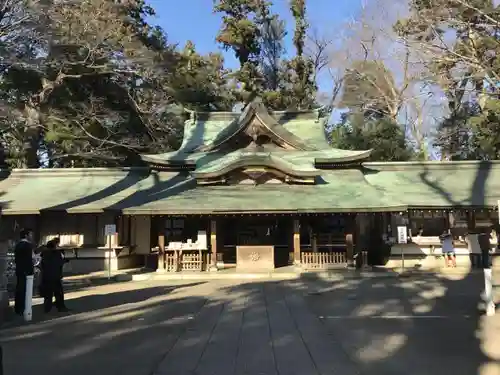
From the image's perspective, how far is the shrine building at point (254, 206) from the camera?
18.4m

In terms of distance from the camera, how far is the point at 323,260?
60.6ft

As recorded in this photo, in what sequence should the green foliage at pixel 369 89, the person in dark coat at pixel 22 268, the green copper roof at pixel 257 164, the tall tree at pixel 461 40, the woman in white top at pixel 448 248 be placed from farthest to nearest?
the green foliage at pixel 369 89, the green copper roof at pixel 257 164, the woman in white top at pixel 448 248, the tall tree at pixel 461 40, the person in dark coat at pixel 22 268

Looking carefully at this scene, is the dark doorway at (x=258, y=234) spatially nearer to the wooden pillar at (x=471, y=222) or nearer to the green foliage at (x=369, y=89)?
the wooden pillar at (x=471, y=222)

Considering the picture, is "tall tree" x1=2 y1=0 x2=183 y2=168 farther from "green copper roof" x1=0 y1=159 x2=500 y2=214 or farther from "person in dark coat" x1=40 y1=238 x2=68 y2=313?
"person in dark coat" x1=40 y1=238 x2=68 y2=313

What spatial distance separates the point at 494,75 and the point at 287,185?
30.0 feet

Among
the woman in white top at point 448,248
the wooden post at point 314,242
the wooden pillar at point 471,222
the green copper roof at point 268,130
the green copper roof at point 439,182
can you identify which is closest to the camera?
the woman in white top at point 448,248

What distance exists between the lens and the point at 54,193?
21281 millimetres

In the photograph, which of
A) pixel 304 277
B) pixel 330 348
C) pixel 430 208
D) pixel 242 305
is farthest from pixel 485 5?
pixel 330 348

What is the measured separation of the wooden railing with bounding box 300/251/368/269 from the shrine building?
4 cm

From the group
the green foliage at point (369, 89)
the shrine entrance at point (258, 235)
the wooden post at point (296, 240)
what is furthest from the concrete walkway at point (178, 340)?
the green foliage at point (369, 89)

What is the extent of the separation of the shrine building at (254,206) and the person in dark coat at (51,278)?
6657 mm

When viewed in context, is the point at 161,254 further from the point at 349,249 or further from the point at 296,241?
the point at 349,249

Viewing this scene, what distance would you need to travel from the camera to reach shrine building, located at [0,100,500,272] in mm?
18406

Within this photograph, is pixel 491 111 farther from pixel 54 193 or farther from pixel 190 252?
pixel 54 193
